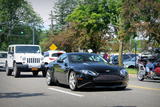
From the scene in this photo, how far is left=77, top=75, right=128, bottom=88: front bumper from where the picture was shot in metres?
14.0

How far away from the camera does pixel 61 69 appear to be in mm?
15805

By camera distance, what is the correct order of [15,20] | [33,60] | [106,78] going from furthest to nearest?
[15,20], [33,60], [106,78]

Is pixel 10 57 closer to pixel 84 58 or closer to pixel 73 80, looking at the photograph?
pixel 84 58

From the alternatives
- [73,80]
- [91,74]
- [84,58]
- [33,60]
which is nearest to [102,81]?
[91,74]

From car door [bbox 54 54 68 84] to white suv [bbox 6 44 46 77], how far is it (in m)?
7.82

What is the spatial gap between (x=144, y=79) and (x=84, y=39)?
34.5 metres

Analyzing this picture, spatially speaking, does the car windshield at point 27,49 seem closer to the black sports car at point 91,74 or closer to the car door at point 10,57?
the car door at point 10,57

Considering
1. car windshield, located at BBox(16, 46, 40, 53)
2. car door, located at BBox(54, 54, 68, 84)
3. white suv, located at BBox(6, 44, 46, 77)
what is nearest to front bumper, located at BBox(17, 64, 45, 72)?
white suv, located at BBox(6, 44, 46, 77)

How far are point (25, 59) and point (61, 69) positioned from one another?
29.3 feet

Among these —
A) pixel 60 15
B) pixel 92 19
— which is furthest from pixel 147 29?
pixel 60 15

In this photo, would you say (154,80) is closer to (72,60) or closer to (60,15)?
→ (72,60)

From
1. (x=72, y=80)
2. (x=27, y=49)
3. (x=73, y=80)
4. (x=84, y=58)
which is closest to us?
(x=73, y=80)

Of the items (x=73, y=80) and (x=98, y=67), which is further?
(x=73, y=80)

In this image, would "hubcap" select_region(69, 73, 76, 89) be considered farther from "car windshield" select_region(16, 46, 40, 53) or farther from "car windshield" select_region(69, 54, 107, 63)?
"car windshield" select_region(16, 46, 40, 53)
